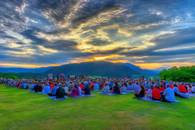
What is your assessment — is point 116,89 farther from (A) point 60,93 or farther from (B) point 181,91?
(A) point 60,93

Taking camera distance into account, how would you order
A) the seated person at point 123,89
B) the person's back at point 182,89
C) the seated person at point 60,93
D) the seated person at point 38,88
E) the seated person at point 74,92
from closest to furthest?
the seated person at point 60,93 → the seated person at point 74,92 → the person's back at point 182,89 → the seated person at point 123,89 → the seated person at point 38,88

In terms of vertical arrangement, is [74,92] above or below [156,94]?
above

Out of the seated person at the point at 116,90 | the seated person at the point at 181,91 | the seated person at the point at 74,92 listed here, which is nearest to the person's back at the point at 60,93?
the seated person at the point at 74,92

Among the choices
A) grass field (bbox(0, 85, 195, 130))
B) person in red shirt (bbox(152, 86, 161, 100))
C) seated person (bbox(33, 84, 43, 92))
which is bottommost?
grass field (bbox(0, 85, 195, 130))

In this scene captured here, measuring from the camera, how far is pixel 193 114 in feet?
43.4

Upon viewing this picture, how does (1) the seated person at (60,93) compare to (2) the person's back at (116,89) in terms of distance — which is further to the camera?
(2) the person's back at (116,89)

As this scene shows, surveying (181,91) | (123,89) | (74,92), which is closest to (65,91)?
(74,92)

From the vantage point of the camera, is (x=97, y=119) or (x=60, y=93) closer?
(x=97, y=119)

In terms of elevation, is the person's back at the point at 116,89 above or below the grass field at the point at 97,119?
above

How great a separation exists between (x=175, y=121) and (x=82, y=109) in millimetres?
5210

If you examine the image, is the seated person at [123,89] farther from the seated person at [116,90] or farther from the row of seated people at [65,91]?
the row of seated people at [65,91]

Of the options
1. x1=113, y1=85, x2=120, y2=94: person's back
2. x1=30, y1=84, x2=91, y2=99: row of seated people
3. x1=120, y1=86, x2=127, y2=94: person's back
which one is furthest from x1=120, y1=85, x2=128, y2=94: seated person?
x1=30, y1=84, x2=91, y2=99: row of seated people

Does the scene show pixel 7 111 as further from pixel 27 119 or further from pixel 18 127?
pixel 18 127

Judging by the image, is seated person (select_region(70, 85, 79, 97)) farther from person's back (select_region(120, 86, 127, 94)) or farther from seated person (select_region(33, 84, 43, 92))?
seated person (select_region(33, 84, 43, 92))
